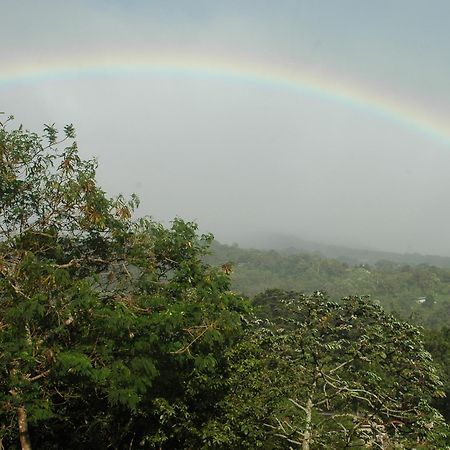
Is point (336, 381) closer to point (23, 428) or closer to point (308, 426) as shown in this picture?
point (308, 426)

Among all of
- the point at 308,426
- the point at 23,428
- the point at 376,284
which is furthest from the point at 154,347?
the point at 376,284

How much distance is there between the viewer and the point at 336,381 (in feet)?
38.3

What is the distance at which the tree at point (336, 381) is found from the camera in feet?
34.8

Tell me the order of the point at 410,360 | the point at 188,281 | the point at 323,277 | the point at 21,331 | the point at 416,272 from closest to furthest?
the point at 21,331 < the point at 410,360 < the point at 188,281 < the point at 416,272 < the point at 323,277

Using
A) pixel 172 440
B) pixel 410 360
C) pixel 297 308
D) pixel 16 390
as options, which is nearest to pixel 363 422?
pixel 410 360

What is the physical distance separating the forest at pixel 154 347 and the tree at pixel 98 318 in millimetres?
38

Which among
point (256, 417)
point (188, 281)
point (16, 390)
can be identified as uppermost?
point (188, 281)

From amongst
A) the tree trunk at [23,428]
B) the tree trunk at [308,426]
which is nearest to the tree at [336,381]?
the tree trunk at [308,426]

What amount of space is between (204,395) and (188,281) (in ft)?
9.32

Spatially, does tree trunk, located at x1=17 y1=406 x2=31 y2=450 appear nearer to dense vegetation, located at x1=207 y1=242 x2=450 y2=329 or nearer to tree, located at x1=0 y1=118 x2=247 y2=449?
tree, located at x1=0 y1=118 x2=247 y2=449

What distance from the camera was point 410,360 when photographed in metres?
10.7

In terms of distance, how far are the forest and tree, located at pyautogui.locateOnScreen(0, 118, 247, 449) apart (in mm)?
38

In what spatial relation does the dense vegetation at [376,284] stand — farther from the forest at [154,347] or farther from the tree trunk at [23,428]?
the tree trunk at [23,428]

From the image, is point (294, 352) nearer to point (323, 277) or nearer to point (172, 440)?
point (172, 440)
